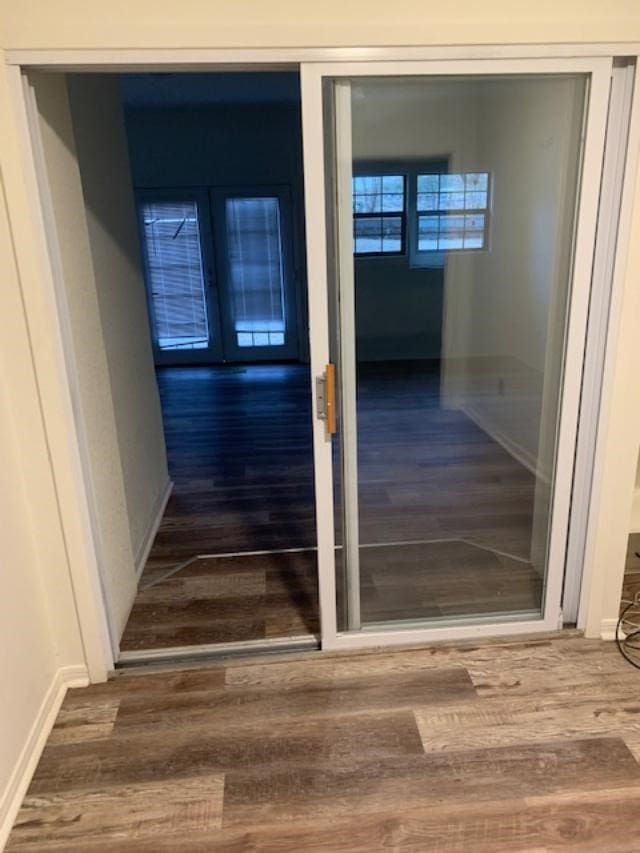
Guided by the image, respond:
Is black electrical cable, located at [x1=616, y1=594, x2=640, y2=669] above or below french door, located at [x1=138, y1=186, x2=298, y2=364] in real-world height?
below

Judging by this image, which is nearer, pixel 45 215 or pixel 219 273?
pixel 45 215

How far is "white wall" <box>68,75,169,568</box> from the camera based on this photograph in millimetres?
2674

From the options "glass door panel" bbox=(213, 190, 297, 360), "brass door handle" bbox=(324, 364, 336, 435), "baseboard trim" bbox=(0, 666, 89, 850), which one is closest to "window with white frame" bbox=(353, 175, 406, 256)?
"brass door handle" bbox=(324, 364, 336, 435)

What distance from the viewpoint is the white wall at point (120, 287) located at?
2674 millimetres

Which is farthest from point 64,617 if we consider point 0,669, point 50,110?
point 50,110

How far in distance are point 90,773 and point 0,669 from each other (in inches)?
17.5

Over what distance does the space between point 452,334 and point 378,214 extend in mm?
610

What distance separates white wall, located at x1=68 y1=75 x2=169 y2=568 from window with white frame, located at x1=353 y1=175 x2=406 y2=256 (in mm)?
1190

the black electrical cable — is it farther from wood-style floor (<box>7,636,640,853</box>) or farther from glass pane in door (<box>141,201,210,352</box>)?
glass pane in door (<box>141,201,210,352</box>)

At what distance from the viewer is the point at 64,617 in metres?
2.23

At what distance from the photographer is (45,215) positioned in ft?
6.36

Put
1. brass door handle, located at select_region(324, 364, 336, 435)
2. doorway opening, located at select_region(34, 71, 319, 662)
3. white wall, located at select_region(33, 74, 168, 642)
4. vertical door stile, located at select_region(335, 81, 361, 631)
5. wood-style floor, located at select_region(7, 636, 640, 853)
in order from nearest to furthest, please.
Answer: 1. wood-style floor, located at select_region(7, 636, 640, 853)
2. vertical door stile, located at select_region(335, 81, 361, 631)
3. brass door handle, located at select_region(324, 364, 336, 435)
4. white wall, located at select_region(33, 74, 168, 642)
5. doorway opening, located at select_region(34, 71, 319, 662)

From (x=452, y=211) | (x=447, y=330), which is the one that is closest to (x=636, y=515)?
(x=447, y=330)

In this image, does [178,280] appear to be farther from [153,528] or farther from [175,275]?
[153,528]
